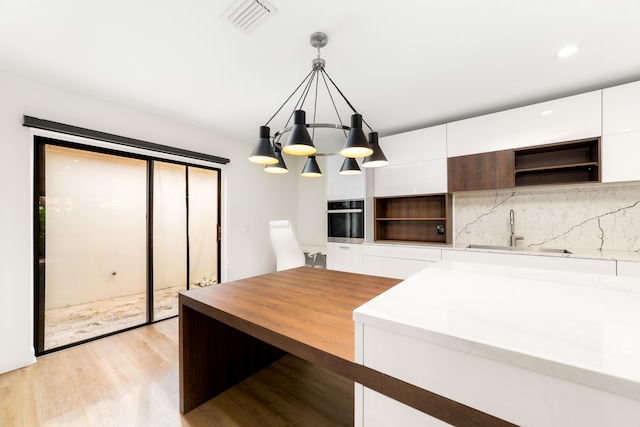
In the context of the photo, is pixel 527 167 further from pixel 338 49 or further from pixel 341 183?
pixel 338 49

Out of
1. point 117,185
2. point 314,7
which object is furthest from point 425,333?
point 117,185

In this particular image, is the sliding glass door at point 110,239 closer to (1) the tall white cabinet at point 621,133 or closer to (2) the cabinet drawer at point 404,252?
(2) the cabinet drawer at point 404,252

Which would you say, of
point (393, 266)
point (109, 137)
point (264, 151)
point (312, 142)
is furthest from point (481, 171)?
point (109, 137)

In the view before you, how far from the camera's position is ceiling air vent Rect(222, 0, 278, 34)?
1.52 metres

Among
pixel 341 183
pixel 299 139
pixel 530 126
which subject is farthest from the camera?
pixel 341 183

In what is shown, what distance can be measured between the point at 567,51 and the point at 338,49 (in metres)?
1.72

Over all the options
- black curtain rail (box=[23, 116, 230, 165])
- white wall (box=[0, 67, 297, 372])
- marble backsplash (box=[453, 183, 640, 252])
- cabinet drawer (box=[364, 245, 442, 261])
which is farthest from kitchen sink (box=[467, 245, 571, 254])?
white wall (box=[0, 67, 297, 372])

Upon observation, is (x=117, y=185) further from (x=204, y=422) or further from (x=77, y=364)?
(x=204, y=422)

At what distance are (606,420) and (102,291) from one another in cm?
392

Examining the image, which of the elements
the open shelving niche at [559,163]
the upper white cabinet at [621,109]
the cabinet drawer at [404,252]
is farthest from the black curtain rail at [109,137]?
the upper white cabinet at [621,109]

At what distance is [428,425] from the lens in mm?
698

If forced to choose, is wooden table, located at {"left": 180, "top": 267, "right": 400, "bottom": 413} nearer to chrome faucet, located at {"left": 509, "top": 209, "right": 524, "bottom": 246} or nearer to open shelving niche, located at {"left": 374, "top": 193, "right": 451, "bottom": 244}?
open shelving niche, located at {"left": 374, "top": 193, "right": 451, "bottom": 244}

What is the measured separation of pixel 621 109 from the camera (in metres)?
2.29

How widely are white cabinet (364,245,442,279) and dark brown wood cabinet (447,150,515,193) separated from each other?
0.84 metres
